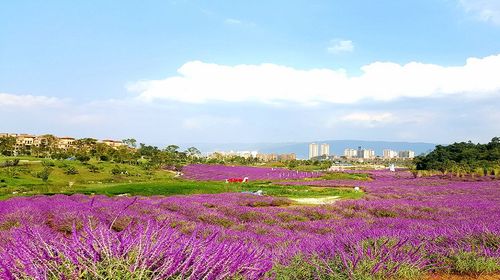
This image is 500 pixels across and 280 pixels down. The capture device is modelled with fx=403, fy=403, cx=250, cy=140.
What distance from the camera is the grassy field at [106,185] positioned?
3078cm

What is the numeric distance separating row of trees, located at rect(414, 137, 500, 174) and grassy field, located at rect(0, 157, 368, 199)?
2932cm

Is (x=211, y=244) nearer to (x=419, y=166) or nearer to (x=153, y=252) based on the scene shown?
(x=153, y=252)

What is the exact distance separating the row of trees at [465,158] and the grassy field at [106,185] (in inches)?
1154

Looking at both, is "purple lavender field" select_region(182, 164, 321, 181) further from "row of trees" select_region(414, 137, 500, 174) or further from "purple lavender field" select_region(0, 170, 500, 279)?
"purple lavender field" select_region(0, 170, 500, 279)

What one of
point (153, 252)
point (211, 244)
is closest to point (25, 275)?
point (153, 252)

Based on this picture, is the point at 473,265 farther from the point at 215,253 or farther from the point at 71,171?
the point at 71,171

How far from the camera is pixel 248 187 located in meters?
40.1

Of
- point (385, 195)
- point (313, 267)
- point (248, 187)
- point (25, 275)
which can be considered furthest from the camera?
point (248, 187)

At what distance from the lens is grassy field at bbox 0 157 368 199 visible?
3078 cm

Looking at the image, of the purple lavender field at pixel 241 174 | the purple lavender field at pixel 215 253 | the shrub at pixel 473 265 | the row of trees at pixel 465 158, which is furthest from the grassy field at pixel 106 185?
the row of trees at pixel 465 158

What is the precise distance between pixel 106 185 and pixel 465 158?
53255 mm

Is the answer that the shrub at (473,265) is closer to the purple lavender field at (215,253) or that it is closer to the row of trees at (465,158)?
the purple lavender field at (215,253)

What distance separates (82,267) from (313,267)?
340cm

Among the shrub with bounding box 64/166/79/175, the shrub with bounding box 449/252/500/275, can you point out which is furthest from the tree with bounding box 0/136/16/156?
the shrub with bounding box 449/252/500/275
